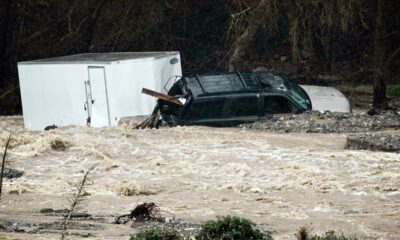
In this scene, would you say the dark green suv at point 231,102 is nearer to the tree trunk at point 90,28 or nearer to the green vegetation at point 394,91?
the green vegetation at point 394,91

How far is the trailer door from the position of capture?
26.4m

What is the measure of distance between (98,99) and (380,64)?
9.35 meters

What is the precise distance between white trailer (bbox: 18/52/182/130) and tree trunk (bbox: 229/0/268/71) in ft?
15.1

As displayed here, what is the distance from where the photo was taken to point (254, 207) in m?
16.5

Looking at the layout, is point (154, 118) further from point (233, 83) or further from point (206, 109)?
point (233, 83)

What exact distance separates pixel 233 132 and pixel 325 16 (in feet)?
28.5

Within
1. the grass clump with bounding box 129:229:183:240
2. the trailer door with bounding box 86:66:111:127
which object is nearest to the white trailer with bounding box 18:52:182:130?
the trailer door with bounding box 86:66:111:127

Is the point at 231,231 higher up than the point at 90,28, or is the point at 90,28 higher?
the point at 90,28

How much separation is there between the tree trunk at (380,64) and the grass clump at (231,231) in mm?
19052

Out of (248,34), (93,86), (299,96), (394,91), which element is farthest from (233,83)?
(394,91)

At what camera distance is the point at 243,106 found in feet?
81.1

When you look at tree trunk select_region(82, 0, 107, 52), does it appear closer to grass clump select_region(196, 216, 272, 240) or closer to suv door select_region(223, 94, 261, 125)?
suv door select_region(223, 94, 261, 125)

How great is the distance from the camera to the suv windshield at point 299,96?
24.9m

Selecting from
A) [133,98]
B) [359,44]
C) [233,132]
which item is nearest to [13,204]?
[233,132]
